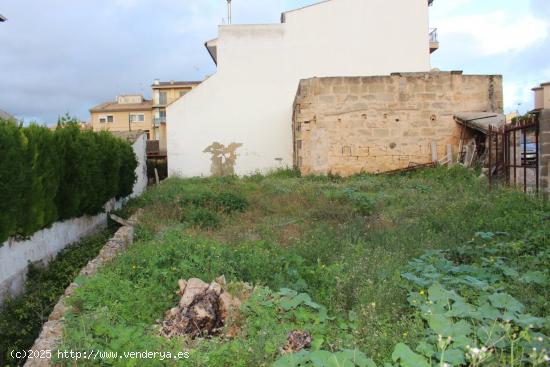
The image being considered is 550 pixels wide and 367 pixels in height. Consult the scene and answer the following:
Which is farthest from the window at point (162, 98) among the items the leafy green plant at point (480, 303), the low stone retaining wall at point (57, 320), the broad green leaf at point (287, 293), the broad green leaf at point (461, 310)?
the broad green leaf at point (461, 310)

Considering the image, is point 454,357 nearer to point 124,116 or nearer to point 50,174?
point 50,174

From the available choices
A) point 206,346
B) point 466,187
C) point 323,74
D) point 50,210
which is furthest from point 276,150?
point 206,346

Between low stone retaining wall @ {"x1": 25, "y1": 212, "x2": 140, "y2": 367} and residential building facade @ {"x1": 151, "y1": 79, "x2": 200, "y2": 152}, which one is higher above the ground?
residential building facade @ {"x1": 151, "y1": 79, "x2": 200, "y2": 152}

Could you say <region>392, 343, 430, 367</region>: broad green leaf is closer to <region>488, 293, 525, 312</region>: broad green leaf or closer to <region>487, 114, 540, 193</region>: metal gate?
<region>488, 293, 525, 312</region>: broad green leaf

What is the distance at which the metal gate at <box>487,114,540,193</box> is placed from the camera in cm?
912

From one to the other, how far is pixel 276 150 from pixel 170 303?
16.8 metres

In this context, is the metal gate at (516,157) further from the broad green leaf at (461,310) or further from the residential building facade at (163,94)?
the residential building facade at (163,94)

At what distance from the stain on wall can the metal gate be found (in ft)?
39.3

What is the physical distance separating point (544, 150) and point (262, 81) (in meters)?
14.9

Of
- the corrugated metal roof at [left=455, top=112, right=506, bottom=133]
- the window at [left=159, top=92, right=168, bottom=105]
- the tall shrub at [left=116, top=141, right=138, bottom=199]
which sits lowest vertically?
the tall shrub at [left=116, top=141, right=138, bottom=199]

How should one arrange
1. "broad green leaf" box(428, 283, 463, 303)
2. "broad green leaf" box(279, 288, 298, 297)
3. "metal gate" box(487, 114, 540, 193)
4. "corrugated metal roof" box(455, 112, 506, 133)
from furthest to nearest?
1. "corrugated metal roof" box(455, 112, 506, 133)
2. "metal gate" box(487, 114, 540, 193)
3. "broad green leaf" box(279, 288, 298, 297)
4. "broad green leaf" box(428, 283, 463, 303)

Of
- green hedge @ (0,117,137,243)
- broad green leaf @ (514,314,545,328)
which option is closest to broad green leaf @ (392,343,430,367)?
broad green leaf @ (514,314,545,328)

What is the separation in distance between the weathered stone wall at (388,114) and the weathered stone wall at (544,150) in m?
6.72

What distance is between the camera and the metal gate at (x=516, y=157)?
29.9ft
